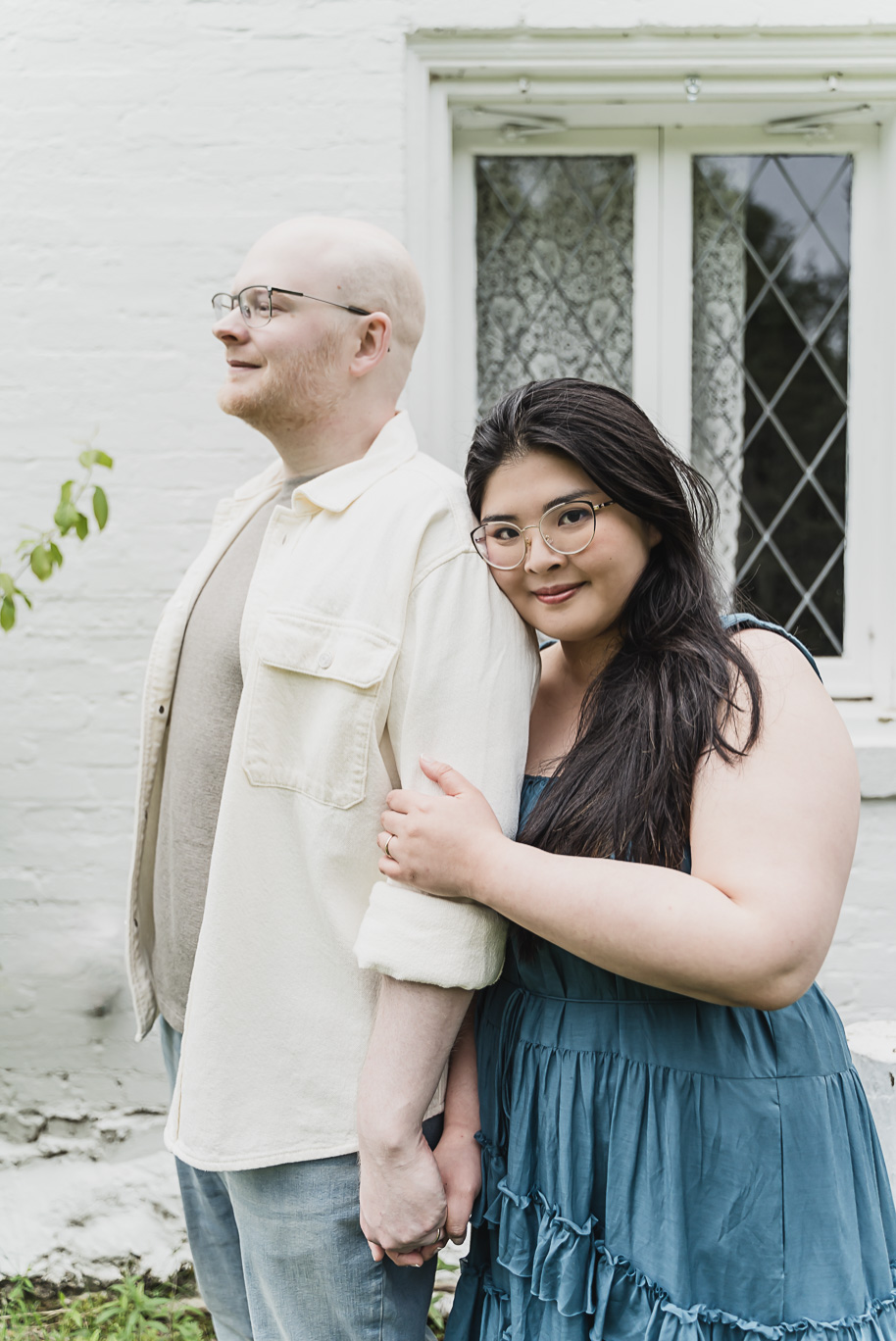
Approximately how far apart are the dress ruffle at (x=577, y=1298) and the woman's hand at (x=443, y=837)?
1.37 ft

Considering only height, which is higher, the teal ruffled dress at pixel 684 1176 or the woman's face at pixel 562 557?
the woman's face at pixel 562 557

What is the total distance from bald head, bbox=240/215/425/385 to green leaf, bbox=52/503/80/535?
946mm

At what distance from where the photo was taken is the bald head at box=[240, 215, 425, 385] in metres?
1.43

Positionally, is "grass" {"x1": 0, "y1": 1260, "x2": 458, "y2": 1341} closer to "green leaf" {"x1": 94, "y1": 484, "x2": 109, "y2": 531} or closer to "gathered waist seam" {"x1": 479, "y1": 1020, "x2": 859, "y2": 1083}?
"gathered waist seam" {"x1": 479, "y1": 1020, "x2": 859, "y2": 1083}

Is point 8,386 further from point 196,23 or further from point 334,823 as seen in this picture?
point 334,823

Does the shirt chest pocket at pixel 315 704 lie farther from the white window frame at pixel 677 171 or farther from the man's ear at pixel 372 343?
the white window frame at pixel 677 171

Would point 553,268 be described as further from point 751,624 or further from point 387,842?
point 387,842

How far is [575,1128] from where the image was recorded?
125cm

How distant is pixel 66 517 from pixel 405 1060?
1505mm

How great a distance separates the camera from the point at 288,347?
1432mm

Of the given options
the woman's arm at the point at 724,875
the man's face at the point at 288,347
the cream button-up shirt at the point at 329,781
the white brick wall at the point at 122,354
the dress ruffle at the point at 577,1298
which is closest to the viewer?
the woman's arm at the point at 724,875

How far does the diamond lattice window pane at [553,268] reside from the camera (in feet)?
9.34

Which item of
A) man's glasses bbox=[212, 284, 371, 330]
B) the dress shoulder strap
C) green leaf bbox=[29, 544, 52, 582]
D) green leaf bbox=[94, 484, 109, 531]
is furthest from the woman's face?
green leaf bbox=[29, 544, 52, 582]

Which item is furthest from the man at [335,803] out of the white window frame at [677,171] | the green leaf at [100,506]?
the white window frame at [677,171]
